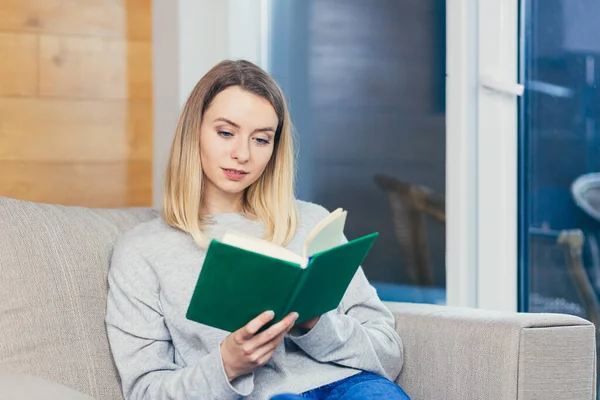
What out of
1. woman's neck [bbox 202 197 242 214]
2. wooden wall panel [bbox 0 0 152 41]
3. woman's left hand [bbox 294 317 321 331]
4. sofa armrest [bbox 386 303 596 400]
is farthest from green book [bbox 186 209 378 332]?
wooden wall panel [bbox 0 0 152 41]

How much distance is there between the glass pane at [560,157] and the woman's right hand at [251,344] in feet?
3.20

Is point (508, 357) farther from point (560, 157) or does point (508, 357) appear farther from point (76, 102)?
point (76, 102)

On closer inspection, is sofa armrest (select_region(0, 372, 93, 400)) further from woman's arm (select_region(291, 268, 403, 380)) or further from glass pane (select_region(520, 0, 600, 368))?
glass pane (select_region(520, 0, 600, 368))

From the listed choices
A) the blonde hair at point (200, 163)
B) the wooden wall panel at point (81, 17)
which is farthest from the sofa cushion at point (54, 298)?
the wooden wall panel at point (81, 17)

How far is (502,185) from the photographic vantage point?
85.0 inches

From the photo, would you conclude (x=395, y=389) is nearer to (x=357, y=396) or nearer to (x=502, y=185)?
(x=357, y=396)

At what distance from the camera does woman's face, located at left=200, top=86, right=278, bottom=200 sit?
167 cm

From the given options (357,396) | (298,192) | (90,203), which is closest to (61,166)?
(90,203)

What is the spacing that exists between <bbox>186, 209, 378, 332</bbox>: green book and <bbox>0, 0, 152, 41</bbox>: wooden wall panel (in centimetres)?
135

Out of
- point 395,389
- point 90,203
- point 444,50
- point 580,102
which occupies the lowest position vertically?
point 395,389

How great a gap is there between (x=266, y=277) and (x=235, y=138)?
0.49m

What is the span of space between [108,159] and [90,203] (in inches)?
5.4

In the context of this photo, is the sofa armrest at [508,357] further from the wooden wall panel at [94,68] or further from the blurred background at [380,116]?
the wooden wall panel at [94,68]

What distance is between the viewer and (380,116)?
8.09ft
